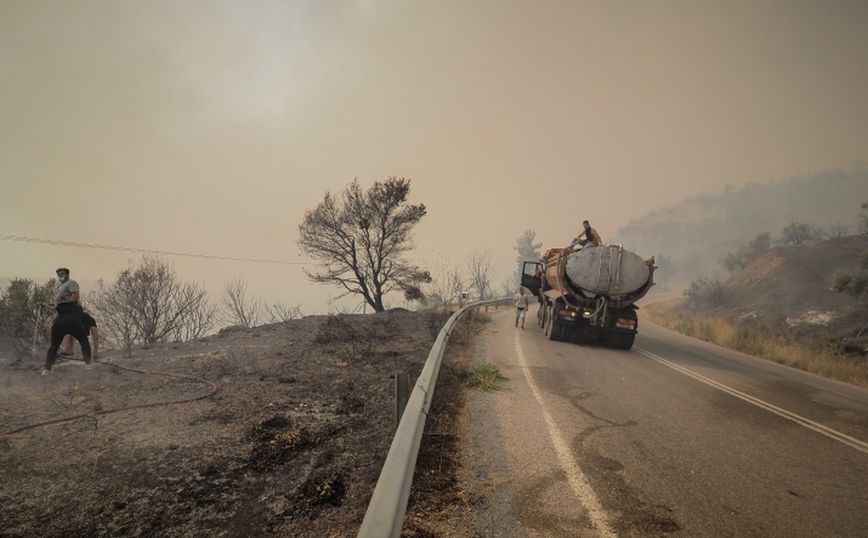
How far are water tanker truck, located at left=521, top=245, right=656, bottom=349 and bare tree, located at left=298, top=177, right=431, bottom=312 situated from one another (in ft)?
41.7

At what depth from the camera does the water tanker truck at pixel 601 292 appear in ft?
36.0

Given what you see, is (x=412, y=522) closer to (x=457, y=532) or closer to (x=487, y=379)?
(x=457, y=532)

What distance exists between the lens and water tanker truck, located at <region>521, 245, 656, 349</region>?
10969mm

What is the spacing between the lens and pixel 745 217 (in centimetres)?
16025

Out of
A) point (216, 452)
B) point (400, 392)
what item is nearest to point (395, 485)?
point (400, 392)

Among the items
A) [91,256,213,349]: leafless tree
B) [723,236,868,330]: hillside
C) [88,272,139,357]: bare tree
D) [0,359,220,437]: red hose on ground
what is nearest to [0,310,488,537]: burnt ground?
[0,359,220,437]: red hose on ground

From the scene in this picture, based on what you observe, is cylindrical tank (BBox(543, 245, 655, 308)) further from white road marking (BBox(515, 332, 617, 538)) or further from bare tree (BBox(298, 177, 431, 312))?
bare tree (BBox(298, 177, 431, 312))

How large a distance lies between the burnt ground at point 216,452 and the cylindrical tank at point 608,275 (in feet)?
19.2

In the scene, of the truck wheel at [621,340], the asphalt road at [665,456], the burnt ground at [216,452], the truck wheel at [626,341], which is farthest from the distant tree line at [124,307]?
the truck wheel at [626,341]

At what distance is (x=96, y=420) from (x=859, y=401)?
39.7ft

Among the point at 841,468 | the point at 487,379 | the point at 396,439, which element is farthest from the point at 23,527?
the point at 841,468

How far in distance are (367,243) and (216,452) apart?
19.6m

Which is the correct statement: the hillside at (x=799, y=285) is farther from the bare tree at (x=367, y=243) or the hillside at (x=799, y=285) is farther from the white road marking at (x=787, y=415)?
the bare tree at (x=367, y=243)

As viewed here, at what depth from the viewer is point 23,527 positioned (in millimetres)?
2555
